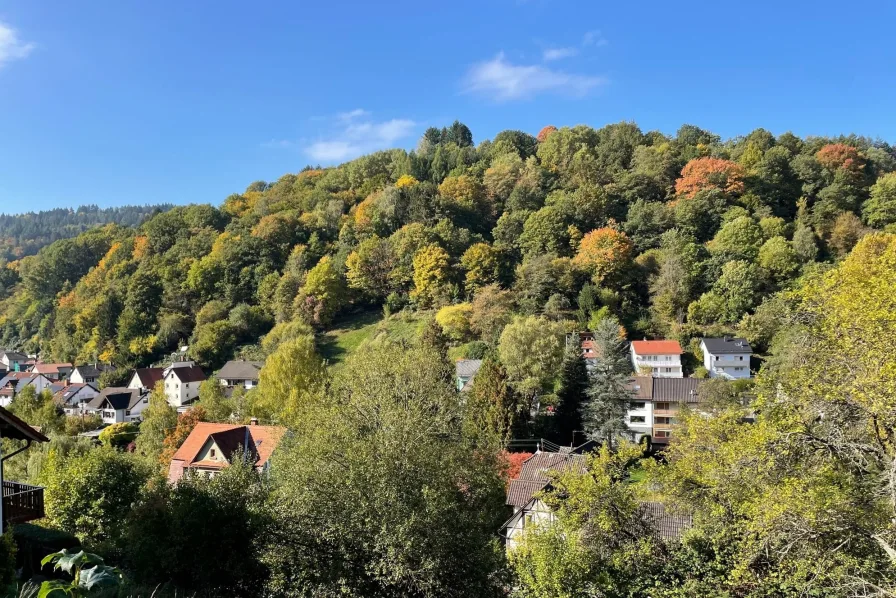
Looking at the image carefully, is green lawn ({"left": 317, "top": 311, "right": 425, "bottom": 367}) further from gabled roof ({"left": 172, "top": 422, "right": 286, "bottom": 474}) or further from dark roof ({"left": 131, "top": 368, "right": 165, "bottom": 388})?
gabled roof ({"left": 172, "top": 422, "right": 286, "bottom": 474})

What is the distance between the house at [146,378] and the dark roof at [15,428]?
45770 mm

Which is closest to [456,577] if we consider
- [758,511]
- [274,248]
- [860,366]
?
[758,511]

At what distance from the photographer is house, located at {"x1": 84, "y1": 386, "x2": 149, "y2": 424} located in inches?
1822

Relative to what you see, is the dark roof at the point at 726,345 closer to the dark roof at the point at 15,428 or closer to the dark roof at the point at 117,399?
the dark roof at the point at 15,428

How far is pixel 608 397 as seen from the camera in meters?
30.7

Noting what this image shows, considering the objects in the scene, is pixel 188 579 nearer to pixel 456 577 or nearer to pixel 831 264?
pixel 456 577

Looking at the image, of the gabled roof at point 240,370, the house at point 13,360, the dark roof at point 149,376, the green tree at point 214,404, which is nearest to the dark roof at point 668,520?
the green tree at point 214,404

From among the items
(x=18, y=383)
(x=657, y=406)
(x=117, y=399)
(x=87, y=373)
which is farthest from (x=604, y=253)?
(x=18, y=383)

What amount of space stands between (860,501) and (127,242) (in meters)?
87.4

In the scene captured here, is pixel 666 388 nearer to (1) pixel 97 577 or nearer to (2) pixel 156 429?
(2) pixel 156 429

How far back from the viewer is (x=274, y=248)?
63938 mm

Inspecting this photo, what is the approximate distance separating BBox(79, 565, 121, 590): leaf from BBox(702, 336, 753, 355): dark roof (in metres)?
40.3

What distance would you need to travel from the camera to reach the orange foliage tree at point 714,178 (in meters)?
53.7

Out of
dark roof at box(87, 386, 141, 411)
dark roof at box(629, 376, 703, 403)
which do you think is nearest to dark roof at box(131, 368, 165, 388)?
dark roof at box(87, 386, 141, 411)
